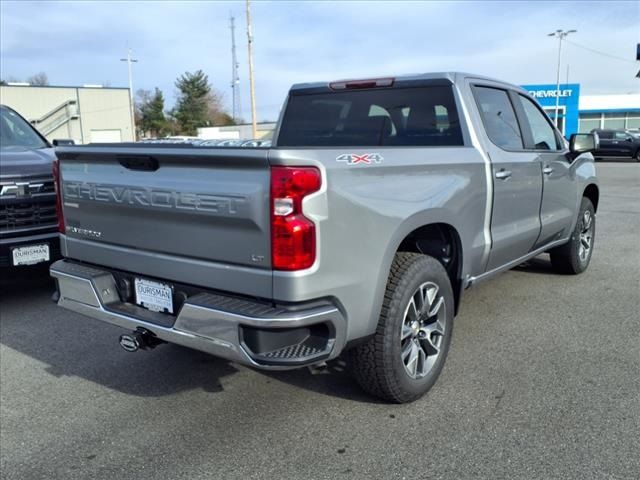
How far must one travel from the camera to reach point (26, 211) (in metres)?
5.59

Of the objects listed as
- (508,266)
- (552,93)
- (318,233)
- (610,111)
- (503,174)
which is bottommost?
(508,266)

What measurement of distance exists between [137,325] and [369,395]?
143 cm

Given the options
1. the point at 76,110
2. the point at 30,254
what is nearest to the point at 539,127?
the point at 30,254

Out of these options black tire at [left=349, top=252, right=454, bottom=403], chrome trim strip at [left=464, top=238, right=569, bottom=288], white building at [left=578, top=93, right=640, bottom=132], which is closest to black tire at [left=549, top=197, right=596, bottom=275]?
chrome trim strip at [left=464, top=238, right=569, bottom=288]

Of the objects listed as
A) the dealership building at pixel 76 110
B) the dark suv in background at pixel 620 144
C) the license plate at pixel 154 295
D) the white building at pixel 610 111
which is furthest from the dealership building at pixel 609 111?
the license plate at pixel 154 295

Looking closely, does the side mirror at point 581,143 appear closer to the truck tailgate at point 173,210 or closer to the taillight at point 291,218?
the taillight at point 291,218

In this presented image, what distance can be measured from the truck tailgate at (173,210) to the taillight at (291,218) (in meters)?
0.05

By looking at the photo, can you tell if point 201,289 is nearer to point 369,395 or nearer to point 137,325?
point 137,325

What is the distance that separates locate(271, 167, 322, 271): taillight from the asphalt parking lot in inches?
42.1

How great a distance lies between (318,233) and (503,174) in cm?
210

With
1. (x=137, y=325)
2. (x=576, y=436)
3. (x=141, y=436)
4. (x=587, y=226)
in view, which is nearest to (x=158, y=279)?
(x=137, y=325)

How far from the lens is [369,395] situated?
360cm

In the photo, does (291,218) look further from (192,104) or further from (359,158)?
(192,104)

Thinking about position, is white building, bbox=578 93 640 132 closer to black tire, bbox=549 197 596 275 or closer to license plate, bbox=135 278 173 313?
black tire, bbox=549 197 596 275
